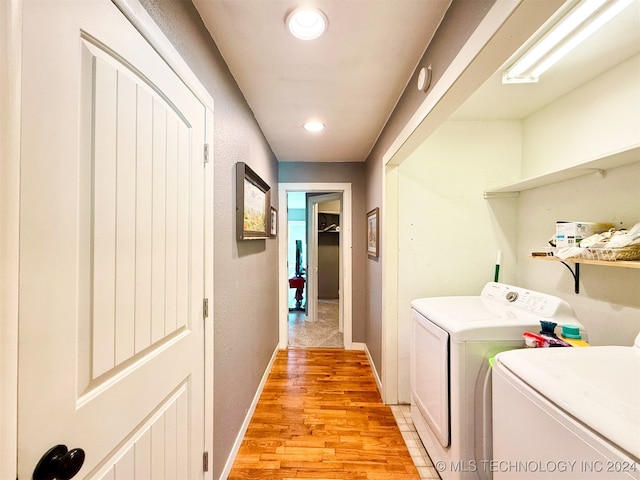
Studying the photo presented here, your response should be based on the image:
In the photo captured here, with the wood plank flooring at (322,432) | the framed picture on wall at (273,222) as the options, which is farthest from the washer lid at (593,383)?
the framed picture on wall at (273,222)

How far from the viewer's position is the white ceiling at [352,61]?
1108 mm

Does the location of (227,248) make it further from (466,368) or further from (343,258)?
(343,258)

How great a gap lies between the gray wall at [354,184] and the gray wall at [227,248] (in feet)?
3.48

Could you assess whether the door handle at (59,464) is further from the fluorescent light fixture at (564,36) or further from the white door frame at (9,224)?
the fluorescent light fixture at (564,36)

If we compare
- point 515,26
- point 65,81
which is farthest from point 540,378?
point 65,81

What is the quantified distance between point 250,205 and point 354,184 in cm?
173

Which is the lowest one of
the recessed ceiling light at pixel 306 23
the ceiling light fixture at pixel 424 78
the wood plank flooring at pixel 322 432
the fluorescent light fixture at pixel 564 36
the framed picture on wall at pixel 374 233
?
the wood plank flooring at pixel 322 432

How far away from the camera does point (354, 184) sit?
3.26 metres

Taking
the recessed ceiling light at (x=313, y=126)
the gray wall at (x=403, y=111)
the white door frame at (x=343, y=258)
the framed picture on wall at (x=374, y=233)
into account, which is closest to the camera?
the gray wall at (x=403, y=111)

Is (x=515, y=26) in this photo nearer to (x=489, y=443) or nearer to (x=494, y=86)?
(x=494, y=86)

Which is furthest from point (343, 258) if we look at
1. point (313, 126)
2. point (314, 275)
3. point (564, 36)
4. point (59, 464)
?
point (59, 464)

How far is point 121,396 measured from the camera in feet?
2.30

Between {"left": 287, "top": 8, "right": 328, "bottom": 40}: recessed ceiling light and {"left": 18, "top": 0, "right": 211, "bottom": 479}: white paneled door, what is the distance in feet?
1.87

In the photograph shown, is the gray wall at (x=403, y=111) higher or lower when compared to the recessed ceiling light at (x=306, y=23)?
lower
